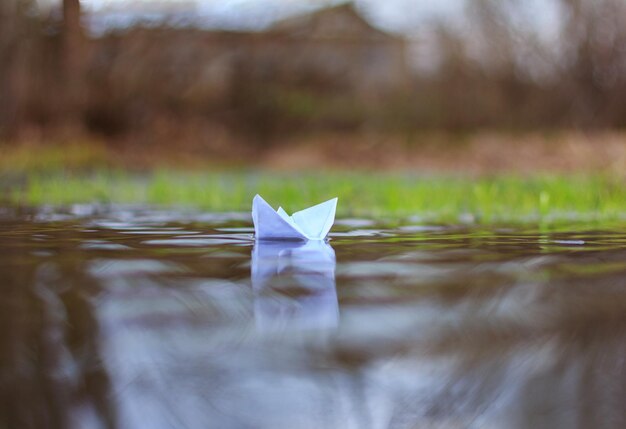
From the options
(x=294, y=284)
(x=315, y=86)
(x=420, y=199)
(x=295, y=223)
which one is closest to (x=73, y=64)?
(x=315, y=86)

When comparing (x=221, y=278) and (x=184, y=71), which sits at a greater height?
(x=184, y=71)

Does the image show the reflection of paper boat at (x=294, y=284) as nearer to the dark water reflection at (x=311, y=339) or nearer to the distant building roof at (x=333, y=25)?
the dark water reflection at (x=311, y=339)

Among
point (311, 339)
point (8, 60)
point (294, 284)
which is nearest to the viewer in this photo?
point (311, 339)

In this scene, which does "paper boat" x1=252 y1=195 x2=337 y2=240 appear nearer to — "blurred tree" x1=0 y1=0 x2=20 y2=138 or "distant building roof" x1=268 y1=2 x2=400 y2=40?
"blurred tree" x1=0 y1=0 x2=20 y2=138

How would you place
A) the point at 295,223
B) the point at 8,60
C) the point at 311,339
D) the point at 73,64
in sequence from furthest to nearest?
1. the point at 73,64
2. the point at 8,60
3. the point at 295,223
4. the point at 311,339

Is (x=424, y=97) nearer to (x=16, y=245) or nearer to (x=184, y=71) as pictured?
(x=184, y=71)

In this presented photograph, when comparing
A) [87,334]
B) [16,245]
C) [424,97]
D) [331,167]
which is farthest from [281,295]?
[424,97]

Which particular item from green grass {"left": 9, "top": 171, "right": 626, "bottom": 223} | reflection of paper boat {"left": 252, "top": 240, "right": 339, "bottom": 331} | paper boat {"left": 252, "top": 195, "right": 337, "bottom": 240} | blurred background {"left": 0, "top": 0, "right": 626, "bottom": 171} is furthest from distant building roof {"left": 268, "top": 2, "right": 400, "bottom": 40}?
reflection of paper boat {"left": 252, "top": 240, "right": 339, "bottom": 331}

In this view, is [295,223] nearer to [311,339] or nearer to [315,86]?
[311,339]
